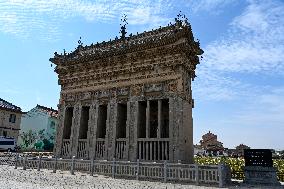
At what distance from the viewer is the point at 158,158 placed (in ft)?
49.1

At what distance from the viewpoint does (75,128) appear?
19.0 meters

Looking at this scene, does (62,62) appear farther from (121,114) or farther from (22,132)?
(22,132)

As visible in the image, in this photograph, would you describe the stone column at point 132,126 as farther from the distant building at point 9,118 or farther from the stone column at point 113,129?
the distant building at point 9,118

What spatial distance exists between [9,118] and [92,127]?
33.5m

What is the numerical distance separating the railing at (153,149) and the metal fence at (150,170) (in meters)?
1.58

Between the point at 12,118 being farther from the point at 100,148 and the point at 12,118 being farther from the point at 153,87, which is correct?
the point at 153,87

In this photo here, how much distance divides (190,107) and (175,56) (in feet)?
11.1

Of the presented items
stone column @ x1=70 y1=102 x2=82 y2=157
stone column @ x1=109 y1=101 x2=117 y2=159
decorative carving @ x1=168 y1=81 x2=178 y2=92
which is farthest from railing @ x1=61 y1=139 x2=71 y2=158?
decorative carving @ x1=168 y1=81 x2=178 y2=92

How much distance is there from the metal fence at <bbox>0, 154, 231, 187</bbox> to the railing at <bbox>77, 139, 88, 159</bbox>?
155 centimetres

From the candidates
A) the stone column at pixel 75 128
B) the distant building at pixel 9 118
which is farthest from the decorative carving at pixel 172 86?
the distant building at pixel 9 118

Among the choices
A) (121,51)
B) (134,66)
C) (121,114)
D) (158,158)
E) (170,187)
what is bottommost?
(170,187)

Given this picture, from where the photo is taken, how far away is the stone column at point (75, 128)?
18.6 metres

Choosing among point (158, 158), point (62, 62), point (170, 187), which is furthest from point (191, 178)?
point (62, 62)

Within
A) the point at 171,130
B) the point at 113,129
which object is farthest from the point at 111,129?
the point at 171,130
